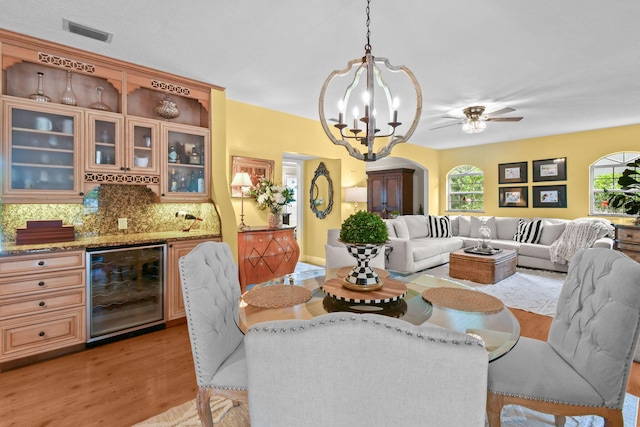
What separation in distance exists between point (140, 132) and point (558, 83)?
450cm

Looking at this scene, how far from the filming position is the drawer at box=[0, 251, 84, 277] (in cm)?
227

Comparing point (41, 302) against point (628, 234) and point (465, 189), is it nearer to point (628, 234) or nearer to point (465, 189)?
point (628, 234)

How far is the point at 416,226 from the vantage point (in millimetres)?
6227

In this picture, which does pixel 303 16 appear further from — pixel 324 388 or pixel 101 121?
pixel 324 388

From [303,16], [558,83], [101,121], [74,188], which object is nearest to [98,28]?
[101,121]

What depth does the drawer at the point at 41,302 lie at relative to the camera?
229 cm

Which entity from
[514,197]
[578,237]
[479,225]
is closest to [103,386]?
[578,237]

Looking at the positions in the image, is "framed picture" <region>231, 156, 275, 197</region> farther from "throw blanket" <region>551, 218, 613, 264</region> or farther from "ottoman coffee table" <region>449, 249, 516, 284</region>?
"throw blanket" <region>551, 218, 613, 264</region>

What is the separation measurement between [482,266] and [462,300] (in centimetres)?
346

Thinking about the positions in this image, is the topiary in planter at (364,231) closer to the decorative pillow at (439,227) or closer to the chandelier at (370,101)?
the chandelier at (370,101)

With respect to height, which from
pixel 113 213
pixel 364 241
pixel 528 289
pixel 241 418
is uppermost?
pixel 113 213

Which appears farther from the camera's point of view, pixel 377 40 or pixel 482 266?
pixel 482 266

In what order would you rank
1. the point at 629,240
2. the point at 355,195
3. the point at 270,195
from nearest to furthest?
the point at 629,240 → the point at 270,195 → the point at 355,195

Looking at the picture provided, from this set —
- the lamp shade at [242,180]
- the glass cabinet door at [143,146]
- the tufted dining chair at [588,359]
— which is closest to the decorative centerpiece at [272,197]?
the lamp shade at [242,180]
